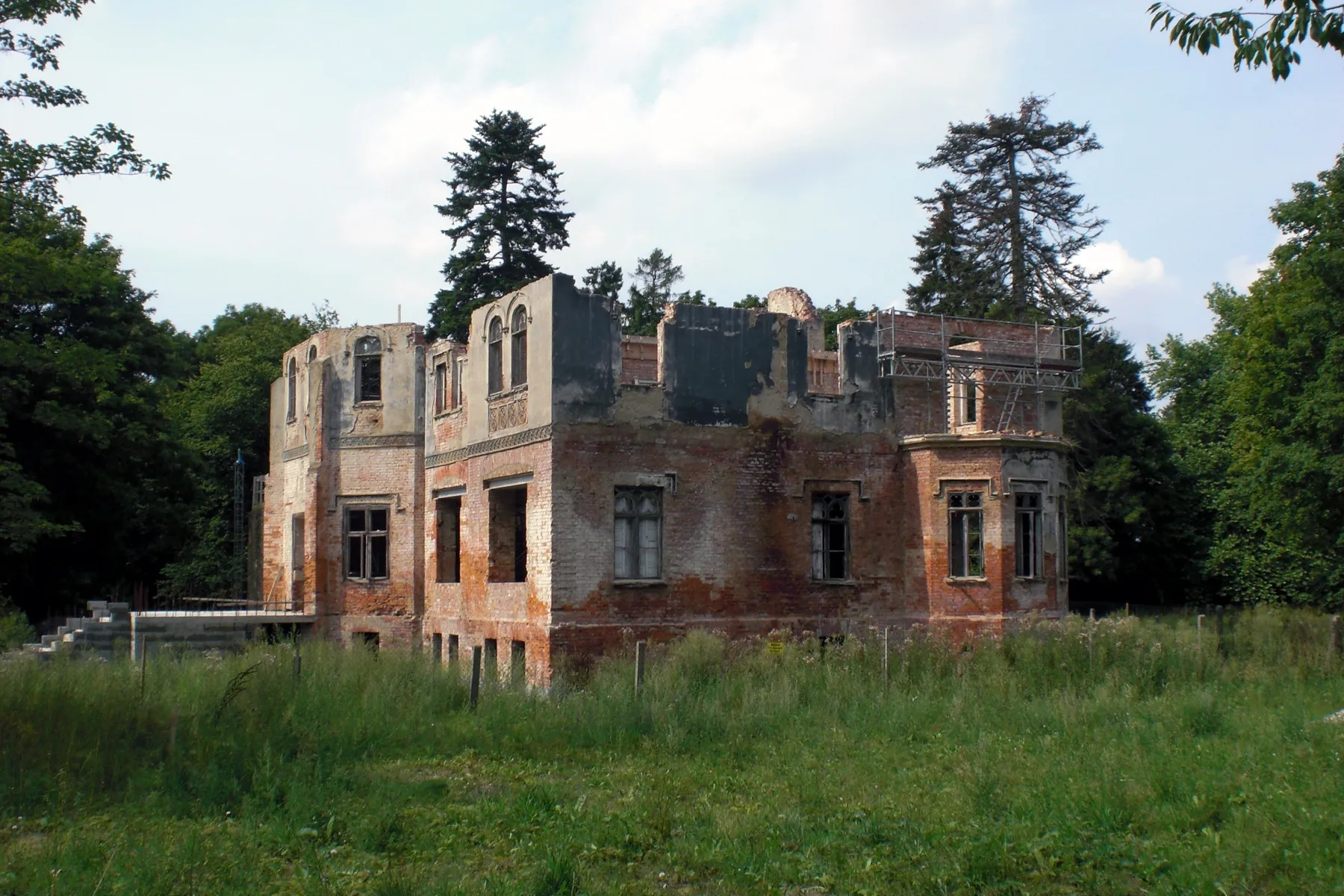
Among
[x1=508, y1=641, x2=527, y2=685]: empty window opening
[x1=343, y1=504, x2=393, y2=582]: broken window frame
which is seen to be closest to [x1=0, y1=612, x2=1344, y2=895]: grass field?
[x1=508, y1=641, x2=527, y2=685]: empty window opening

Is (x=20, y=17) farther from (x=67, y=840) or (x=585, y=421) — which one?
(x=585, y=421)

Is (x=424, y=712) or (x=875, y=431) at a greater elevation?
(x=875, y=431)

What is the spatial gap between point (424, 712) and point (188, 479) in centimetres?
2332

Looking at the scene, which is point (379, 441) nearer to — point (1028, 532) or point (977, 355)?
point (977, 355)

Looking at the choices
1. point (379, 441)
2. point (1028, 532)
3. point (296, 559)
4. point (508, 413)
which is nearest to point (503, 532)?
point (508, 413)

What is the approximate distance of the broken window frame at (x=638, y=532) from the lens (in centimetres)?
2205

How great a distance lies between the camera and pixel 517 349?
23281 millimetres

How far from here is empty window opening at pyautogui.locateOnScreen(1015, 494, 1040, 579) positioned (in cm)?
2377

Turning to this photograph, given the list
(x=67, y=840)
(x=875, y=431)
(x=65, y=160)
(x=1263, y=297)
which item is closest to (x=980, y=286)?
(x=1263, y=297)

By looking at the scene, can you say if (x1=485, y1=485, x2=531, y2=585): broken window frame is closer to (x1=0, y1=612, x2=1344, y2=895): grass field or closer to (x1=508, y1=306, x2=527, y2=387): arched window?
(x1=508, y1=306, x2=527, y2=387): arched window

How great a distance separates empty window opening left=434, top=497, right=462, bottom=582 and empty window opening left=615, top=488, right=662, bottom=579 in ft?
18.2

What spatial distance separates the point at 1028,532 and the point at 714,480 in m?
6.17

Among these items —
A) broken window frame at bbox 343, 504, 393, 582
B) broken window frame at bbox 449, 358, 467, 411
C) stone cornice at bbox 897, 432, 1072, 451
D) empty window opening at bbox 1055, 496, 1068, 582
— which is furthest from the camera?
broken window frame at bbox 343, 504, 393, 582

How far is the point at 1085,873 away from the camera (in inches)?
394
